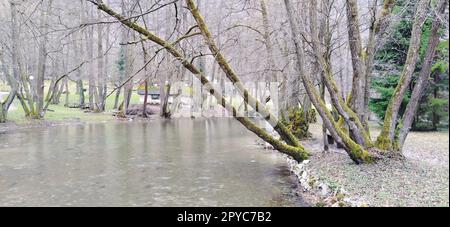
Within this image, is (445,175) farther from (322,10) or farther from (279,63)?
(279,63)

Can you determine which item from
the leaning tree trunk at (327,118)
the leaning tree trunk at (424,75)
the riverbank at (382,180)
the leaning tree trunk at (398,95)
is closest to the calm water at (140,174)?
the riverbank at (382,180)

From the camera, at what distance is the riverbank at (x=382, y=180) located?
5.84m

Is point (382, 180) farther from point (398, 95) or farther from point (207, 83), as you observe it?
point (207, 83)

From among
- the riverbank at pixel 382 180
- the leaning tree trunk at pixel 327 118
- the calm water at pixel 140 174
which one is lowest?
the calm water at pixel 140 174

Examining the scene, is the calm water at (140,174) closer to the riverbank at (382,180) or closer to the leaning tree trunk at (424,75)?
the riverbank at (382,180)

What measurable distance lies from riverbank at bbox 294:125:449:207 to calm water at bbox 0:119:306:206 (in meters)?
0.62

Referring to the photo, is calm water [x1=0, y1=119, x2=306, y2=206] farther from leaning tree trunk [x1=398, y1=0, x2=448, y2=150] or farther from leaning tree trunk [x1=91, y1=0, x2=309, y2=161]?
leaning tree trunk [x1=398, y1=0, x2=448, y2=150]

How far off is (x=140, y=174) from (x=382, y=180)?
5479 mm

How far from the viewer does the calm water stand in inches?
295

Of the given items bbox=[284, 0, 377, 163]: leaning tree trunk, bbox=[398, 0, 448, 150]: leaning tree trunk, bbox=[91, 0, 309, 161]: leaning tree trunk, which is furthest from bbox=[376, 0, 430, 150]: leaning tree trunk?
bbox=[91, 0, 309, 161]: leaning tree trunk

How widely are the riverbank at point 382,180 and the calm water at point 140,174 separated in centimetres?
62

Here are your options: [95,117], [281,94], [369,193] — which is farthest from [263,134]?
[95,117]

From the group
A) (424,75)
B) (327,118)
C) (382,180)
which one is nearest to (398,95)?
(424,75)
